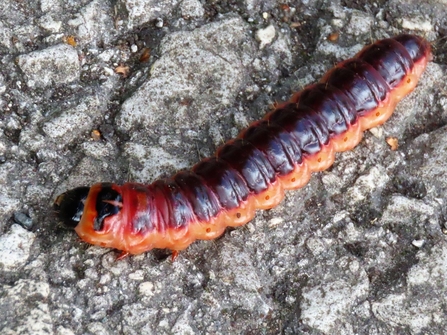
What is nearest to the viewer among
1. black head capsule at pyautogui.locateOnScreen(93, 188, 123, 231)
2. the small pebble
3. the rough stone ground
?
black head capsule at pyautogui.locateOnScreen(93, 188, 123, 231)

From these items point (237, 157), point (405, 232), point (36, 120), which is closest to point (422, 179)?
point (405, 232)

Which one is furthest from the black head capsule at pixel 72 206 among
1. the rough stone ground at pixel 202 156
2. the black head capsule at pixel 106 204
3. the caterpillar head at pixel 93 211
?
the rough stone ground at pixel 202 156

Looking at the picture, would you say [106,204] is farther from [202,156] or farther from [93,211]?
[202,156]

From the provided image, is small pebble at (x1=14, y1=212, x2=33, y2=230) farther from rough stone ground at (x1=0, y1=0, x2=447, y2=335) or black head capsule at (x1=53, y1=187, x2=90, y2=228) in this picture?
black head capsule at (x1=53, y1=187, x2=90, y2=228)

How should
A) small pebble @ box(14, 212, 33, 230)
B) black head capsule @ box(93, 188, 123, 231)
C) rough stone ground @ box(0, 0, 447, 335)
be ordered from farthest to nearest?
small pebble @ box(14, 212, 33, 230)
rough stone ground @ box(0, 0, 447, 335)
black head capsule @ box(93, 188, 123, 231)

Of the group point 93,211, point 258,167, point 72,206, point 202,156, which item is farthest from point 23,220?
point 258,167

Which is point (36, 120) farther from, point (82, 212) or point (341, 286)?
point (341, 286)

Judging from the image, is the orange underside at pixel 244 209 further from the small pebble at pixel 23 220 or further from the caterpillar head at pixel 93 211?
the small pebble at pixel 23 220

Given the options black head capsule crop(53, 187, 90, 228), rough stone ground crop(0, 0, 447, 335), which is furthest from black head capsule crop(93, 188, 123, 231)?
rough stone ground crop(0, 0, 447, 335)
